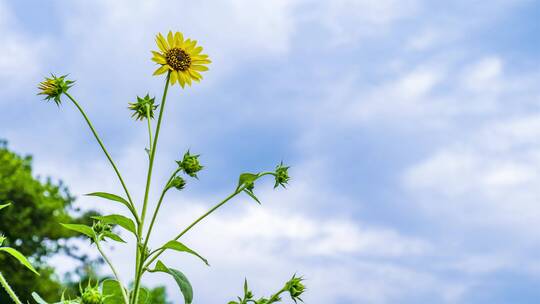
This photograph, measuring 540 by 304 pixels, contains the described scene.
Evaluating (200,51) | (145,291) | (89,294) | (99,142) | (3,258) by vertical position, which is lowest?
(89,294)

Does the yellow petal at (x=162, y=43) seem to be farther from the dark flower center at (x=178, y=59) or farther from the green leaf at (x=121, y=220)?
the green leaf at (x=121, y=220)

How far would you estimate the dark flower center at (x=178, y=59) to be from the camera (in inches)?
138

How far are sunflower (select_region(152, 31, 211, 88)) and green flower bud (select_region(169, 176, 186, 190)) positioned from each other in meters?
0.48

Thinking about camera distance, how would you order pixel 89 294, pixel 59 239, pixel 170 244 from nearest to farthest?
pixel 89 294
pixel 170 244
pixel 59 239

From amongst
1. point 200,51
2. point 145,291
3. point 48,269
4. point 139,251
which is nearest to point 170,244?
point 139,251

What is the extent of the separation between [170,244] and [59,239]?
17.0 meters

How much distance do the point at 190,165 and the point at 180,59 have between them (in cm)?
Answer: 52

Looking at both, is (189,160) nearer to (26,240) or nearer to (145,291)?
(145,291)

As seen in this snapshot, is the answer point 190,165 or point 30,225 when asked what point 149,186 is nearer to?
point 190,165

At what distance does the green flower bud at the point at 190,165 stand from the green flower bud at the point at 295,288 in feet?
2.04

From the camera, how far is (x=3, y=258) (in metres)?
18.1

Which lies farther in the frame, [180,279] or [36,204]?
[36,204]

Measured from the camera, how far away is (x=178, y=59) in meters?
3.52

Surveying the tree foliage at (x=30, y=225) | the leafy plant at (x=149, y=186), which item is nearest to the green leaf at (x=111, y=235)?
the leafy plant at (x=149, y=186)
